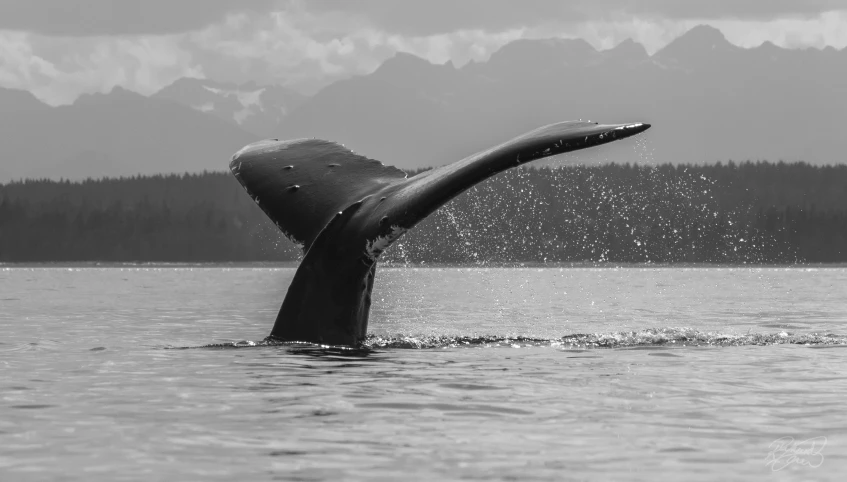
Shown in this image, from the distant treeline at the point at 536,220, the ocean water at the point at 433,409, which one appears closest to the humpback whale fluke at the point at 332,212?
the ocean water at the point at 433,409

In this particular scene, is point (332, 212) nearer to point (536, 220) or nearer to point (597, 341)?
Answer: point (597, 341)

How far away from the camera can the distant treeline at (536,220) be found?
4761 inches

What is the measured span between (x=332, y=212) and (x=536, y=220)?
396ft

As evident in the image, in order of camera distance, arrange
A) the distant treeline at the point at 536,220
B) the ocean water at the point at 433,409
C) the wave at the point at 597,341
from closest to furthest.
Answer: the ocean water at the point at 433,409
the wave at the point at 597,341
the distant treeline at the point at 536,220

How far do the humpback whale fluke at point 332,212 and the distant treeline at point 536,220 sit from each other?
100 meters

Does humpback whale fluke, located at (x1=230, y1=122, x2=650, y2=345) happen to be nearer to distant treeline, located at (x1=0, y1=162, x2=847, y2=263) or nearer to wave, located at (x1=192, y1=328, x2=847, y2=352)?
wave, located at (x1=192, y1=328, x2=847, y2=352)

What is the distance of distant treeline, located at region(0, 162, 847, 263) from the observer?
120938 millimetres

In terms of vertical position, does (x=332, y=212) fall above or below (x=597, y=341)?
above

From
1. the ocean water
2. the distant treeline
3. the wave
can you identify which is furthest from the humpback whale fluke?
the distant treeline

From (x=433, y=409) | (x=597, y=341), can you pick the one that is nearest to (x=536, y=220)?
(x=597, y=341)

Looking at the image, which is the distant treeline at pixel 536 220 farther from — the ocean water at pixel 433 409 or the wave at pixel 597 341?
the ocean water at pixel 433 409

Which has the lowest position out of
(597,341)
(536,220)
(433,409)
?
(433,409)

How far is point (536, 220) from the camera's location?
13025 centimetres

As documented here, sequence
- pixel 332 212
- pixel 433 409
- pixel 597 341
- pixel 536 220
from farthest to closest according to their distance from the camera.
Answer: pixel 536 220, pixel 597 341, pixel 332 212, pixel 433 409
